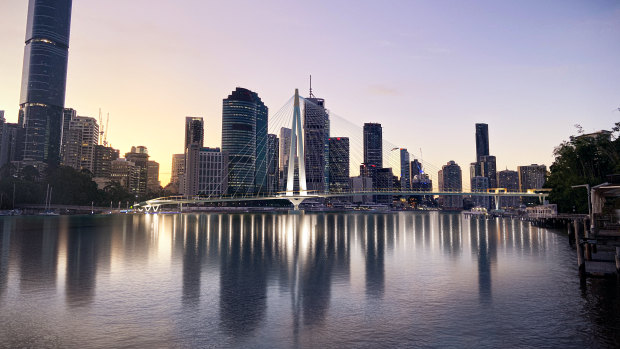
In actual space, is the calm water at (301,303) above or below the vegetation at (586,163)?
below

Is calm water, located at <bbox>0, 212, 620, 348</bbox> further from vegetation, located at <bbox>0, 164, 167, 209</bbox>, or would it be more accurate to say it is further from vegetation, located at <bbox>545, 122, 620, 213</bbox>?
vegetation, located at <bbox>0, 164, 167, 209</bbox>

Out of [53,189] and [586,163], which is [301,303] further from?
[53,189]

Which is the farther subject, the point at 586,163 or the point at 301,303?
the point at 586,163

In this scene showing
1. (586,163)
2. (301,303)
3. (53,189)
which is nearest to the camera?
(301,303)

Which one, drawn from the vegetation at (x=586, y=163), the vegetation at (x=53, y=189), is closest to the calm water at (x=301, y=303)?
the vegetation at (x=586, y=163)

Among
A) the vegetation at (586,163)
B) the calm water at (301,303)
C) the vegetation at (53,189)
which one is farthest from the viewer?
the vegetation at (53,189)

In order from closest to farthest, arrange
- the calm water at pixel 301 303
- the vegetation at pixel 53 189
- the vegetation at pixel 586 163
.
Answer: the calm water at pixel 301 303
the vegetation at pixel 586 163
the vegetation at pixel 53 189

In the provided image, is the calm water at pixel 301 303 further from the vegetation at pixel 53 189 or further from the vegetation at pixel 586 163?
the vegetation at pixel 53 189

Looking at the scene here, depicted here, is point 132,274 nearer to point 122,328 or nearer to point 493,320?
point 122,328

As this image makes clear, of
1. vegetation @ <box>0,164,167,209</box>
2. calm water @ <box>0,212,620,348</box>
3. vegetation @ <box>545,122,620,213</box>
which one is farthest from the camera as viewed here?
vegetation @ <box>0,164,167,209</box>

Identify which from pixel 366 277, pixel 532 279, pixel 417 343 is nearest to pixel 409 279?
pixel 366 277

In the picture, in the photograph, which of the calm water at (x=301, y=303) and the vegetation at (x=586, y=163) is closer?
the calm water at (x=301, y=303)

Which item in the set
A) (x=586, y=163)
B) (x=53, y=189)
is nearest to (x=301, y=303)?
(x=586, y=163)

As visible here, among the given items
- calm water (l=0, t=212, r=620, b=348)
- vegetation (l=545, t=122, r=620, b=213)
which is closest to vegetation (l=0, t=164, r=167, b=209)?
calm water (l=0, t=212, r=620, b=348)
